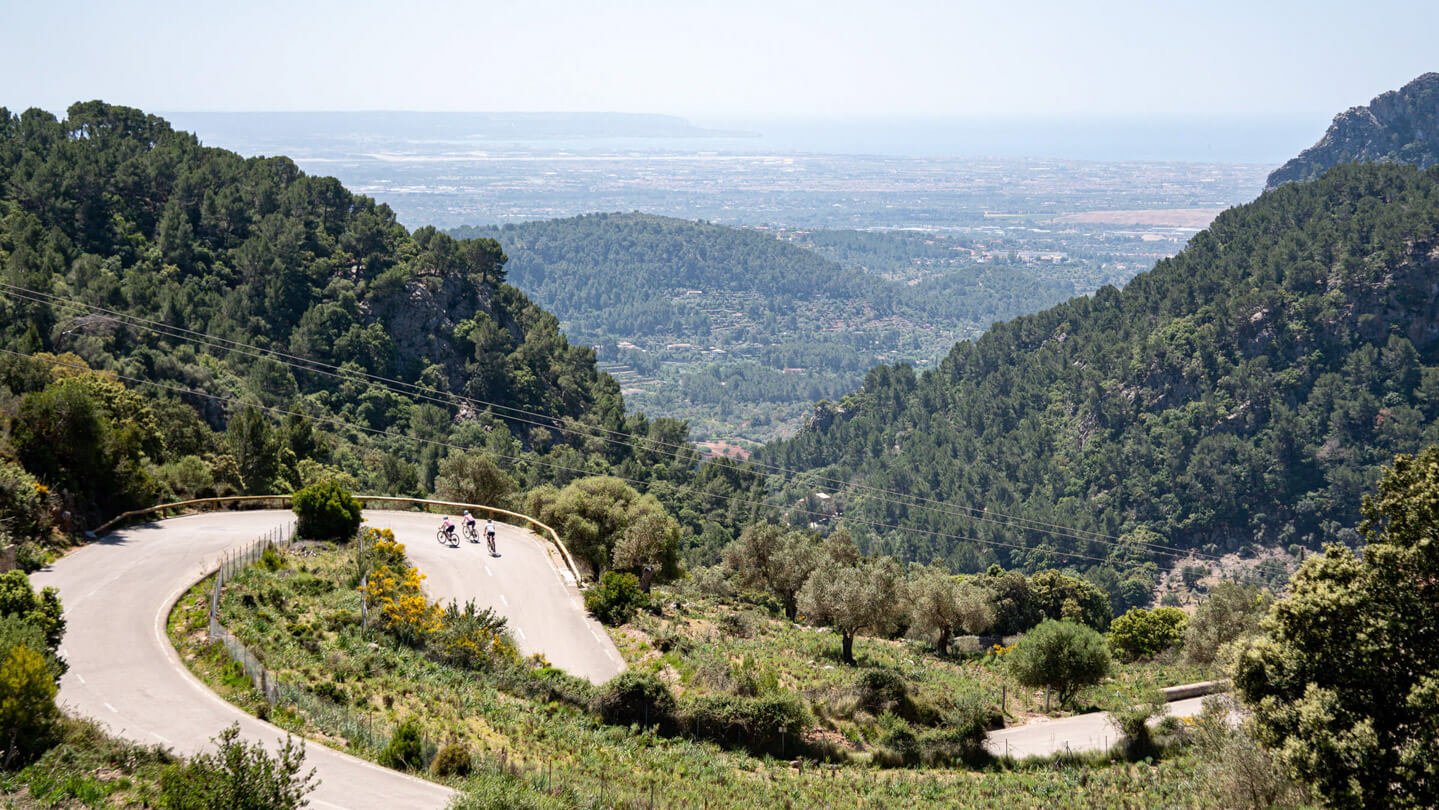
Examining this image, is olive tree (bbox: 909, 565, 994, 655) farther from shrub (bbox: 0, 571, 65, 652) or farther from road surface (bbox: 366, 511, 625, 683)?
shrub (bbox: 0, 571, 65, 652)

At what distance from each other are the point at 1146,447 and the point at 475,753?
126 m

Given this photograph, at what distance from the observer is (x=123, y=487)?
131 ft

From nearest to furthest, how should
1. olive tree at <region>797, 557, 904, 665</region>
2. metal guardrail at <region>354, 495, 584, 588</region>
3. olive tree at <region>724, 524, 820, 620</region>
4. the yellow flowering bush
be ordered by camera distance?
the yellow flowering bush
olive tree at <region>797, 557, 904, 665</region>
metal guardrail at <region>354, 495, 584, 588</region>
olive tree at <region>724, 524, 820, 620</region>

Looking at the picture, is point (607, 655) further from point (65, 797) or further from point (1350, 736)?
point (1350, 736)

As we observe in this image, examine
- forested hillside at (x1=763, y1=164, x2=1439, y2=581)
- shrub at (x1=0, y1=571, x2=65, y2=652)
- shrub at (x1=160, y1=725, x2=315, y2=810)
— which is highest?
shrub at (x1=160, y1=725, x2=315, y2=810)

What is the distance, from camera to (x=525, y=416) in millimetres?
102938

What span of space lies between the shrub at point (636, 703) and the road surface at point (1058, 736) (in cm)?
979

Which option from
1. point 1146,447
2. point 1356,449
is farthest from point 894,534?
point 1356,449

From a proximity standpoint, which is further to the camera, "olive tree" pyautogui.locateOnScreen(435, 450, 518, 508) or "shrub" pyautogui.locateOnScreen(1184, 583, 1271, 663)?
"olive tree" pyautogui.locateOnScreen(435, 450, 518, 508)

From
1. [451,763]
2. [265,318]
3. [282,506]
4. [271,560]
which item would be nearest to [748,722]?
[451,763]

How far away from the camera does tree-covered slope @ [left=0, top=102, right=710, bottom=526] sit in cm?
6694

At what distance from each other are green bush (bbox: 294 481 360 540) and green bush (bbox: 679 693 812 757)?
17.0 metres

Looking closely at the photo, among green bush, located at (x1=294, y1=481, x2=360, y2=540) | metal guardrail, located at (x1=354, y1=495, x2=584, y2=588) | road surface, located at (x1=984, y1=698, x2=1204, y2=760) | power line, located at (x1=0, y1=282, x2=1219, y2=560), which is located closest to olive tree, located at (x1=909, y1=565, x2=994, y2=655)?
road surface, located at (x1=984, y1=698, x2=1204, y2=760)

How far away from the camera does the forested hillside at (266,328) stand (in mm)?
61875
